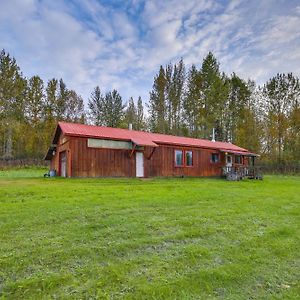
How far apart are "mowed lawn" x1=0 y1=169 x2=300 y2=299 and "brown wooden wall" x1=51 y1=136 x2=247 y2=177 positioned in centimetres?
805

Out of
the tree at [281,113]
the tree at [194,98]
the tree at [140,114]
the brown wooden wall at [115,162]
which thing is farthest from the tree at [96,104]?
the tree at [281,113]

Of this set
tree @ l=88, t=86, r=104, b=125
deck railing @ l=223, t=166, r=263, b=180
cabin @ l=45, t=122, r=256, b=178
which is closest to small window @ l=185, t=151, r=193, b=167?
cabin @ l=45, t=122, r=256, b=178

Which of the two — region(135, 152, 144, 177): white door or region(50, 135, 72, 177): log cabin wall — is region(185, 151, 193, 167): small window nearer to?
region(135, 152, 144, 177): white door

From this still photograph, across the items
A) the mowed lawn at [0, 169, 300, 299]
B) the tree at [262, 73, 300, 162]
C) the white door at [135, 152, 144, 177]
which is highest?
the tree at [262, 73, 300, 162]

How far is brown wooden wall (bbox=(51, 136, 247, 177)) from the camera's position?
1409cm

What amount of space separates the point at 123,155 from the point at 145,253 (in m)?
12.3

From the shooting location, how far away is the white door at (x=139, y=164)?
16.2 metres

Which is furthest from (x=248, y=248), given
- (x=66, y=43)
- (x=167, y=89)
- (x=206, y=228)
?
(x=167, y=89)

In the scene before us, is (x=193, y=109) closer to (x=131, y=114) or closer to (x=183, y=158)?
(x=131, y=114)

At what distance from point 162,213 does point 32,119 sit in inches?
1086

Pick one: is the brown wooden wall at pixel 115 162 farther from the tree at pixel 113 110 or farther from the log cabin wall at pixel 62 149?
the tree at pixel 113 110

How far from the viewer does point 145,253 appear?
3518mm

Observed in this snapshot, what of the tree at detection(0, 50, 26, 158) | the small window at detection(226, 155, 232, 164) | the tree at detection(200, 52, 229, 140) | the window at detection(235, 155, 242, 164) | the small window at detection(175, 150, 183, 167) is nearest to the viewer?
the small window at detection(175, 150, 183, 167)

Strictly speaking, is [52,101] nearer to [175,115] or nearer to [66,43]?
[175,115]
